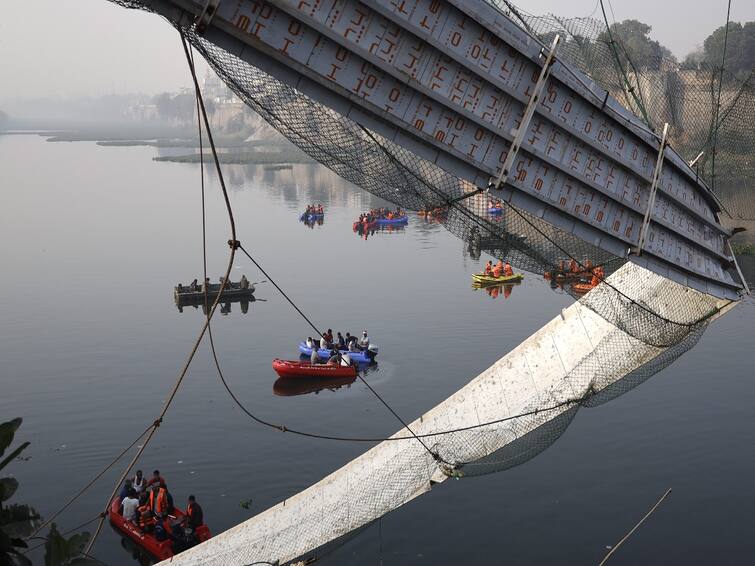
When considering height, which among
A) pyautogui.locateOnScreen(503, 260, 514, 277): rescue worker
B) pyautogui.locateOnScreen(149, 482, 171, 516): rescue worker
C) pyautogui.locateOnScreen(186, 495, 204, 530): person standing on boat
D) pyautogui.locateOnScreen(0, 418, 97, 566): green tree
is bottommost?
pyautogui.locateOnScreen(149, 482, 171, 516): rescue worker

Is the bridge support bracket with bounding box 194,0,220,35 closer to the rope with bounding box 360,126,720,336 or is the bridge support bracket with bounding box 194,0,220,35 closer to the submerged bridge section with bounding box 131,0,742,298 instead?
the submerged bridge section with bounding box 131,0,742,298

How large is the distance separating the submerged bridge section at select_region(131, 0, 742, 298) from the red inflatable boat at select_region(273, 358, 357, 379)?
2358 cm

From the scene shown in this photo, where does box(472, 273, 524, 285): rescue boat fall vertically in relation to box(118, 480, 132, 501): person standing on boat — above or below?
above

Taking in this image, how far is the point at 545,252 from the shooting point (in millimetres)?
19297

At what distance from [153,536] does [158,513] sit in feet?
2.05

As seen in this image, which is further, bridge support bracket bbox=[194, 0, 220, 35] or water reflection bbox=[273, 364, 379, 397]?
water reflection bbox=[273, 364, 379, 397]

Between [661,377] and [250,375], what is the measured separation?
18094 millimetres

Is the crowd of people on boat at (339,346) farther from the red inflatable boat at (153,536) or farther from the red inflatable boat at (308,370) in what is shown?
Answer: the red inflatable boat at (153,536)

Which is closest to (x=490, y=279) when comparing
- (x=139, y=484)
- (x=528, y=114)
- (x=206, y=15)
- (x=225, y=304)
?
(x=225, y=304)

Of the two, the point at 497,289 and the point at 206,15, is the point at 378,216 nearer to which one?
the point at 497,289

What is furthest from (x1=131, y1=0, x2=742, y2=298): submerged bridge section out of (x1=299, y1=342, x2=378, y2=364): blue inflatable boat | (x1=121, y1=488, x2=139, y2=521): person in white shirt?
(x1=299, y1=342, x2=378, y2=364): blue inflatable boat

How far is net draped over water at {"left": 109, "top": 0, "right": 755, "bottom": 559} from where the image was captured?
16594 mm

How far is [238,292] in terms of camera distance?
179 feet

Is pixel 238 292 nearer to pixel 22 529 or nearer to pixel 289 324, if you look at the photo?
pixel 289 324
